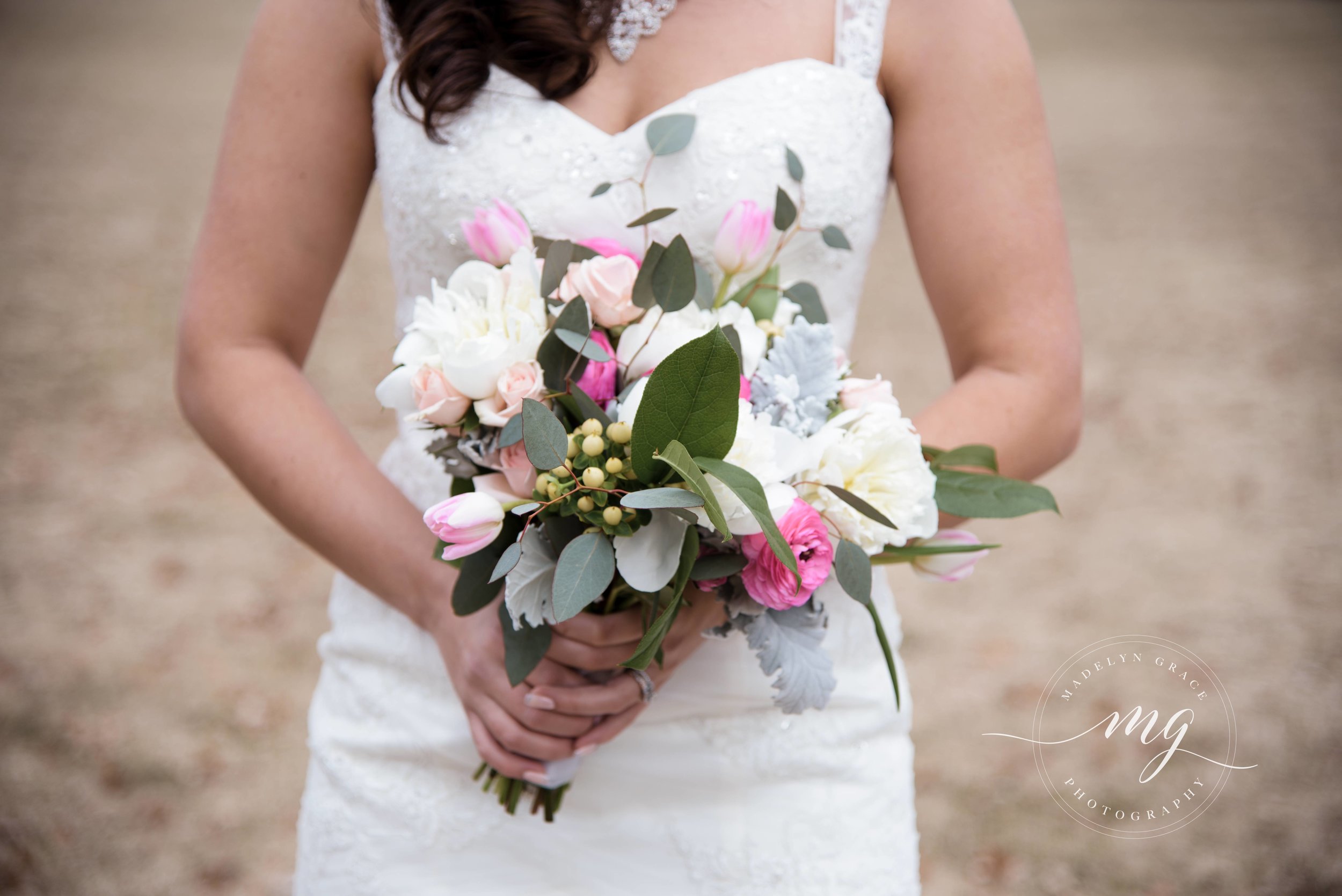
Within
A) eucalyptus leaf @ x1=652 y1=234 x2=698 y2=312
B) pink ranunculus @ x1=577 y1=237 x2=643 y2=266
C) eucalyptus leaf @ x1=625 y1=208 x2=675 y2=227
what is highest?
eucalyptus leaf @ x1=625 y1=208 x2=675 y2=227

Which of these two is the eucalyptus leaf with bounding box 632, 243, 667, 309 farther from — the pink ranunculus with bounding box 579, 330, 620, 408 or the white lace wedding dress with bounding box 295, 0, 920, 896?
the white lace wedding dress with bounding box 295, 0, 920, 896

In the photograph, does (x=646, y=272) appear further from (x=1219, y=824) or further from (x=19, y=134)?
(x=19, y=134)

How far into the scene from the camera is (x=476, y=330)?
40.1 inches

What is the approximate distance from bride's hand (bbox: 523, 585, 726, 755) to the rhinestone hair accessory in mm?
884

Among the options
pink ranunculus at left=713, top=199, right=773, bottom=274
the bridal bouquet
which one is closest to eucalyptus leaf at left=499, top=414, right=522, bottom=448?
the bridal bouquet

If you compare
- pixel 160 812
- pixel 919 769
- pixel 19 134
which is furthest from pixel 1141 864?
pixel 19 134

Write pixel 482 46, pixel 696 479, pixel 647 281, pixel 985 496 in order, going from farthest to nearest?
pixel 482 46
pixel 985 496
pixel 647 281
pixel 696 479

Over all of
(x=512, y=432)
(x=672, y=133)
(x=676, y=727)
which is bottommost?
(x=676, y=727)

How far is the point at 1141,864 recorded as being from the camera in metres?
3.09

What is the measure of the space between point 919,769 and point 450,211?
2.85 meters

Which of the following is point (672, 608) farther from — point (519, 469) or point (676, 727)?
point (676, 727)

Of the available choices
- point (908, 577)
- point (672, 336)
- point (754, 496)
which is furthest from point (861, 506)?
point (908, 577)

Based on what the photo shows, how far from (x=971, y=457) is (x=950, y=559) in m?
0.13

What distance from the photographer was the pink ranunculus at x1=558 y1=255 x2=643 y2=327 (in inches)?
39.9
